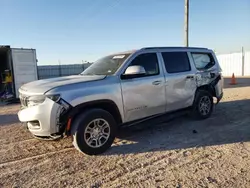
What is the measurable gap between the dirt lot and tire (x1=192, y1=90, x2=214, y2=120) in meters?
0.58

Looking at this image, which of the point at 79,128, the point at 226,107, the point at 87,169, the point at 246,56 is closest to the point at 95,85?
the point at 79,128

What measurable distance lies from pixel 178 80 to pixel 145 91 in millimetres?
1154

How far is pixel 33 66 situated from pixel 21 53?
992mm

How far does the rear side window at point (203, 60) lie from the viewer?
6359mm

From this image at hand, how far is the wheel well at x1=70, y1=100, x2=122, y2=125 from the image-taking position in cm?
406

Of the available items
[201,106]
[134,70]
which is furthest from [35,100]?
[201,106]

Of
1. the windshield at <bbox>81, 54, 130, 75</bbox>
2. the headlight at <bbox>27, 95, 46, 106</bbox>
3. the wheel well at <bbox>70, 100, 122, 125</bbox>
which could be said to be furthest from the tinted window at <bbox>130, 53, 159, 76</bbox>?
the headlight at <bbox>27, 95, 46, 106</bbox>

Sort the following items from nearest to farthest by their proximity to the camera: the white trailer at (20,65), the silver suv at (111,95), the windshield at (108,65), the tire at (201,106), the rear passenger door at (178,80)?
the silver suv at (111,95)
the windshield at (108,65)
the rear passenger door at (178,80)
the tire at (201,106)
the white trailer at (20,65)

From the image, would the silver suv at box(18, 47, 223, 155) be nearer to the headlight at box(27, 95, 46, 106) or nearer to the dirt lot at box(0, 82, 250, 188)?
the headlight at box(27, 95, 46, 106)

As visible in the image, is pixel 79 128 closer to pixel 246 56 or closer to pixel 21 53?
pixel 21 53

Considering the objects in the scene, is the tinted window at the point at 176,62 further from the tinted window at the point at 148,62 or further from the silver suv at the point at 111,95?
the tinted window at the point at 148,62

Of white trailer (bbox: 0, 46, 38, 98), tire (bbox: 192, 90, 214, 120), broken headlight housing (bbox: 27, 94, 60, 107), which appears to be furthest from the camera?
white trailer (bbox: 0, 46, 38, 98)

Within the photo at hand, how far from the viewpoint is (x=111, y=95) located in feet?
14.3

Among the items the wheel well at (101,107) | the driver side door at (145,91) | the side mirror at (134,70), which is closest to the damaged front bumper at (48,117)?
the wheel well at (101,107)
